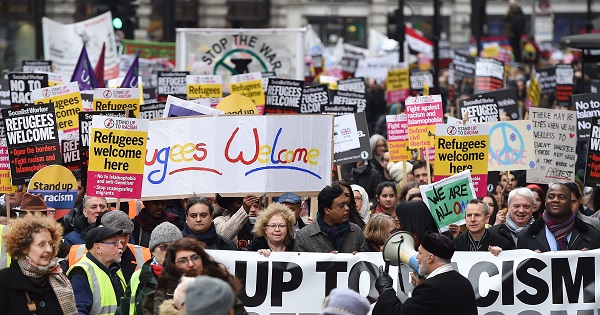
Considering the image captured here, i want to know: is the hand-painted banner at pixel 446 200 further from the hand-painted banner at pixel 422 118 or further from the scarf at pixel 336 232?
the hand-painted banner at pixel 422 118

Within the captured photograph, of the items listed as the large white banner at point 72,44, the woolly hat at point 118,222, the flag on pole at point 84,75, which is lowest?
the woolly hat at point 118,222

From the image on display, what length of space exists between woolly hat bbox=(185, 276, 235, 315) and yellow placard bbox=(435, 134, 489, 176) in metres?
6.43

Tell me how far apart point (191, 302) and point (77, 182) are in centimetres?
663

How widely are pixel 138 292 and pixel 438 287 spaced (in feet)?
5.44

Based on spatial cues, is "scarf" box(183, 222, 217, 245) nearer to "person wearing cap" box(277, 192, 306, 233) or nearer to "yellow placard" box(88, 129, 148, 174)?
"person wearing cap" box(277, 192, 306, 233)

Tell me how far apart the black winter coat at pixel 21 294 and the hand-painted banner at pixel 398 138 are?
7.55m

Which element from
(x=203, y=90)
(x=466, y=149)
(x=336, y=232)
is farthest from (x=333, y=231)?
(x=203, y=90)

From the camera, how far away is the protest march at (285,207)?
7.34 meters

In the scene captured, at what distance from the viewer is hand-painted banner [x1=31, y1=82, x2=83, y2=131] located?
13695mm

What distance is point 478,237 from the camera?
9.44 m

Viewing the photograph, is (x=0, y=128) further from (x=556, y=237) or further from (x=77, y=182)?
(x=556, y=237)

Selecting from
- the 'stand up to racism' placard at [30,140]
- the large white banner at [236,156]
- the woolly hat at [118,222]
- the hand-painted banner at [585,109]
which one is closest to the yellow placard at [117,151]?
the large white banner at [236,156]

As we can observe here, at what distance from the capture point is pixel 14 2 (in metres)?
48.1

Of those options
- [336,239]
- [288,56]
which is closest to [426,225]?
[336,239]
